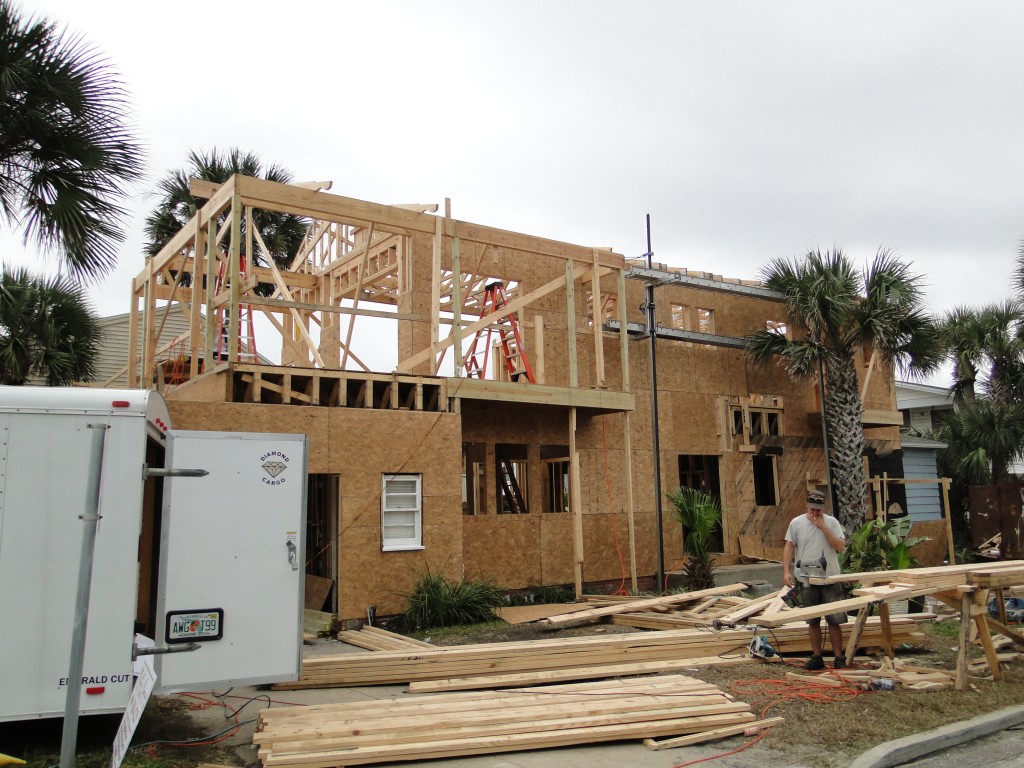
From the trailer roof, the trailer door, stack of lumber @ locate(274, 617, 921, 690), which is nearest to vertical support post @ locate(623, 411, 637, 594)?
stack of lumber @ locate(274, 617, 921, 690)

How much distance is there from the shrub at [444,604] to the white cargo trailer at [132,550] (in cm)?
552

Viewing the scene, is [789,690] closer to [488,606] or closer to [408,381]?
[488,606]

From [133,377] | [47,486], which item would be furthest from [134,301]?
[47,486]

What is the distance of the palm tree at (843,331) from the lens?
18.7 meters

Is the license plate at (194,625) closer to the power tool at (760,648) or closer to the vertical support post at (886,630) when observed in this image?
the power tool at (760,648)

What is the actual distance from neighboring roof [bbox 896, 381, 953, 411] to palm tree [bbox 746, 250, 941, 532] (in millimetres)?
17413

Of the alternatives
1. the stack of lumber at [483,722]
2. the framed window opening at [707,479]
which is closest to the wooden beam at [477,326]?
the framed window opening at [707,479]

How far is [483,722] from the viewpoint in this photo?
6.31 metres

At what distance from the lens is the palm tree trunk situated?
18891mm

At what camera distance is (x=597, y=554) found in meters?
16.0

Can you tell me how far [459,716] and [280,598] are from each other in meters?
1.67

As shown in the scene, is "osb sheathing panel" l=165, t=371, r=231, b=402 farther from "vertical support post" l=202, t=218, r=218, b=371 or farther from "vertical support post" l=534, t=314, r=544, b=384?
"vertical support post" l=534, t=314, r=544, b=384

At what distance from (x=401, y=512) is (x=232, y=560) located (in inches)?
247

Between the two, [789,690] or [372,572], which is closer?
[789,690]
